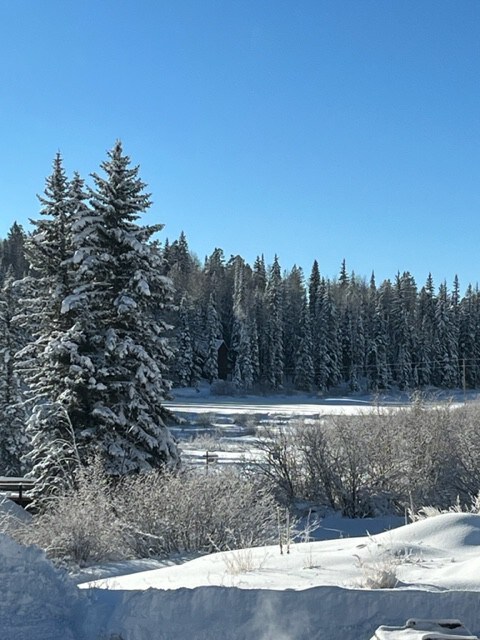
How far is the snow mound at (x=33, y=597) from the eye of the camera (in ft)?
16.3

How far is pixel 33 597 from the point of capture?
5375 millimetres

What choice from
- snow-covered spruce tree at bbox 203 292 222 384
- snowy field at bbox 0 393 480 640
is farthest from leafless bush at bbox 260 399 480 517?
snow-covered spruce tree at bbox 203 292 222 384

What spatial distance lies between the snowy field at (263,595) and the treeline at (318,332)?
7143 cm

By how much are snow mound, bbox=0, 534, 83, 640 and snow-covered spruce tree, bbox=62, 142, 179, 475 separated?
12716 mm

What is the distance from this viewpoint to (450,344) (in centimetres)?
9669

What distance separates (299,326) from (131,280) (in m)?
73.9

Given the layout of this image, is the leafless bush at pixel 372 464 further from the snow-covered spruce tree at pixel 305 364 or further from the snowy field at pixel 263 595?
the snow-covered spruce tree at pixel 305 364

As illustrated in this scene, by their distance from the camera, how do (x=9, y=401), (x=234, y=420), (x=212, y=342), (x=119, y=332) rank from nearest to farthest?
(x=119, y=332), (x=9, y=401), (x=234, y=420), (x=212, y=342)

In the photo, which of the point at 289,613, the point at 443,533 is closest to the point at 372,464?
the point at 443,533

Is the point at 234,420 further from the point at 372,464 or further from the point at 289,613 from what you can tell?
the point at 289,613

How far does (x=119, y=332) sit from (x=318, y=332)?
70.7m

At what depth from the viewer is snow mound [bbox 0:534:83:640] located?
497 cm

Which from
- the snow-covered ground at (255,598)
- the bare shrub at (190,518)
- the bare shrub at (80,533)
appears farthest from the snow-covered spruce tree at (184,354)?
the snow-covered ground at (255,598)

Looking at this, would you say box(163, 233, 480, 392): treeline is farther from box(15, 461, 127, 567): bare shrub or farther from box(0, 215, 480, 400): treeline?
box(15, 461, 127, 567): bare shrub
